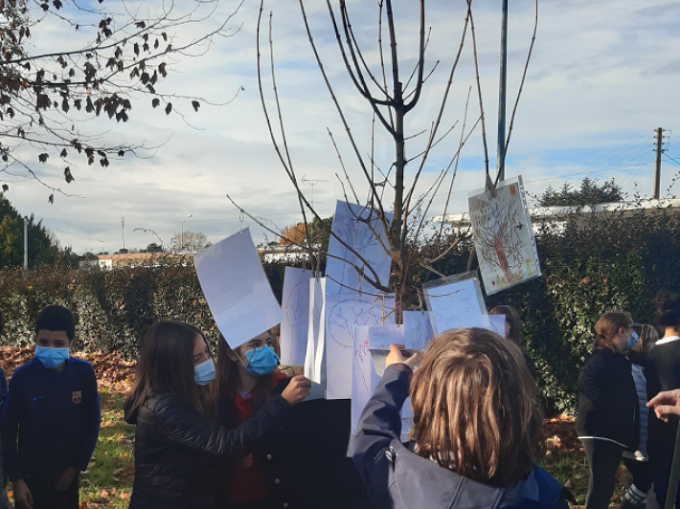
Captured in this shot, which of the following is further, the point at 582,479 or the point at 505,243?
the point at 582,479

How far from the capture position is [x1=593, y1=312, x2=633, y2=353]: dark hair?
401cm

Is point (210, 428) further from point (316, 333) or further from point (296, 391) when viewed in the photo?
point (316, 333)

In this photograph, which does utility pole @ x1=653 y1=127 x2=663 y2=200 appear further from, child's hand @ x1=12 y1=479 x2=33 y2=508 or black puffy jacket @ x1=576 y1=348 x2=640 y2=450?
child's hand @ x1=12 y1=479 x2=33 y2=508

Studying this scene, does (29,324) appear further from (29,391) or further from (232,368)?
(232,368)

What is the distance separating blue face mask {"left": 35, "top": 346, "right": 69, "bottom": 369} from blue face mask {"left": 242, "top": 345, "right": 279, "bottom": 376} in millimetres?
1343

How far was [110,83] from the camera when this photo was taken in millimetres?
5227

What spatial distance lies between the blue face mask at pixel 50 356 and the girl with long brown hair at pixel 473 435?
239 centimetres

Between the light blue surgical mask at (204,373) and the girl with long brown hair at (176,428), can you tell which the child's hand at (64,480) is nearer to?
the girl with long brown hair at (176,428)

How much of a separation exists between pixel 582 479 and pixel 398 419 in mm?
4151

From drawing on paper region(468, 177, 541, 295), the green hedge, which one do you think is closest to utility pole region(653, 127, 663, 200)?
the green hedge

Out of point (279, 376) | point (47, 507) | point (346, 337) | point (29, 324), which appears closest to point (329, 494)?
point (279, 376)

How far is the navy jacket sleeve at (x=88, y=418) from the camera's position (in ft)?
10.5

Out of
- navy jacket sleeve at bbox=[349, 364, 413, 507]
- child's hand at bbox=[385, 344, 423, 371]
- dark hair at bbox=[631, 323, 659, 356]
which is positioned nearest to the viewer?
navy jacket sleeve at bbox=[349, 364, 413, 507]

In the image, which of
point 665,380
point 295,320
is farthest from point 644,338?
point 295,320
